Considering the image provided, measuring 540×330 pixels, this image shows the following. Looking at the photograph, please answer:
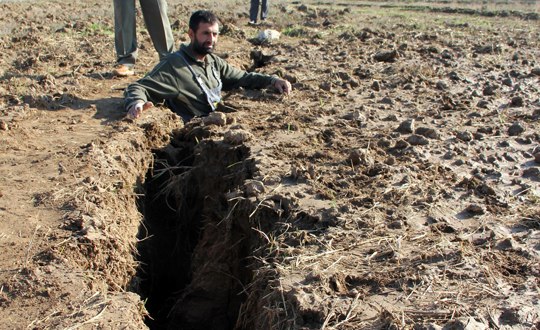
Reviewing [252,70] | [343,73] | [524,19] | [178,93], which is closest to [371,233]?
[178,93]

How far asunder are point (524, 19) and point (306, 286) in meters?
8.82

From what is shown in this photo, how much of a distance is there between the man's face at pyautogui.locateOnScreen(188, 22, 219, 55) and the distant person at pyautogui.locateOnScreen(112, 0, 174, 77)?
3.17 feet

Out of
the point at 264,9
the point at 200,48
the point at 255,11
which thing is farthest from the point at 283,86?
the point at 264,9

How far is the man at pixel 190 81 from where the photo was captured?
11.7 ft

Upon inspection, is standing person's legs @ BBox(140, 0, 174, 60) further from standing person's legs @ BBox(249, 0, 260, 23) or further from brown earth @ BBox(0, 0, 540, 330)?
standing person's legs @ BBox(249, 0, 260, 23)

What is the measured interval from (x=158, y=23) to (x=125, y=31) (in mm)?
350

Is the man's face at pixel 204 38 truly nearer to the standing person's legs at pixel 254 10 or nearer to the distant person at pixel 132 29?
the distant person at pixel 132 29

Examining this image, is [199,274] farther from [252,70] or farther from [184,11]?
[184,11]

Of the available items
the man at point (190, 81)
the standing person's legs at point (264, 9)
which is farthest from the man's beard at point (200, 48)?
the standing person's legs at point (264, 9)

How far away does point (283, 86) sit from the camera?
13.3 ft

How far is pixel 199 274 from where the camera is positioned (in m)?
2.92

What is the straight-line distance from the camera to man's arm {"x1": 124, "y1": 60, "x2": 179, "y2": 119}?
3441 mm

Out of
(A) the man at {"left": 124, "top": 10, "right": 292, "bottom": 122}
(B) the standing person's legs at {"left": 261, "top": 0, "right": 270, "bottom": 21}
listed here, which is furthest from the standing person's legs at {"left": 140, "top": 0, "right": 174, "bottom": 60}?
(B) the standing person's legs at {"left": 261, "top": 0, "right": 270, "bottom": 21}

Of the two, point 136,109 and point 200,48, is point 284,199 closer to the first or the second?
point 136,109
